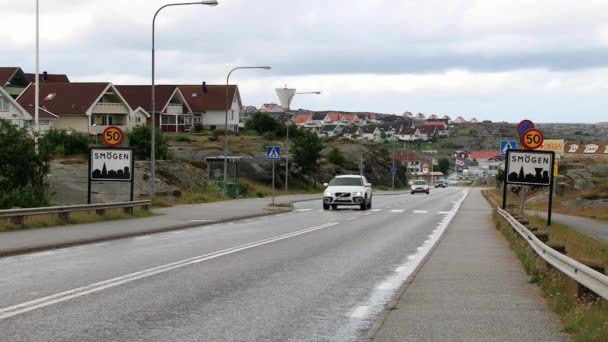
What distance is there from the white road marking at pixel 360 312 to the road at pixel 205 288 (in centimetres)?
1

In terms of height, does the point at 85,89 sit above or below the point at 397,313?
above

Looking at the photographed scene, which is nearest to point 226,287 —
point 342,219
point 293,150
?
point 342,219

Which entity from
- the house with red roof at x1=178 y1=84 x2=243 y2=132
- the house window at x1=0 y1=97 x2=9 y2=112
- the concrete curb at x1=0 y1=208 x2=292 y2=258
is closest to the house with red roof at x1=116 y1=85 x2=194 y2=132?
the house with red roof at x1=178 y1=84 x2=243 y2=132

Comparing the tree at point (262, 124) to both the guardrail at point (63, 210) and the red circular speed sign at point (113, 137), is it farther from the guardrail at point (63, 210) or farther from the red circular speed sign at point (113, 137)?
the red circular speed sign at point (113, 137)

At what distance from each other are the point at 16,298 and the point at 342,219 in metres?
22.3

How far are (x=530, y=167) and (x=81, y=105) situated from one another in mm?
69887

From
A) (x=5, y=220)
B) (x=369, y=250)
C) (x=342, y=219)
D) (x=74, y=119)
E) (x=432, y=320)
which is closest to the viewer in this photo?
(x=432, y=320)

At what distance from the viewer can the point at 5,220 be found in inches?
903

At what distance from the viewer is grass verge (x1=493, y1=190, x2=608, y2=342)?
8030 mm

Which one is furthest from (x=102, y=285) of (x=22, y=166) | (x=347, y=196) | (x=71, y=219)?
(x=347, y=196)

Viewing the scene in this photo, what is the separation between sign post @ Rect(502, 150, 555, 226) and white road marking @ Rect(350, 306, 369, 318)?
13.4 metres

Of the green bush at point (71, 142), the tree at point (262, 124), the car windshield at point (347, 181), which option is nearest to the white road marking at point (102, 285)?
the car windshield at point (347, 181)

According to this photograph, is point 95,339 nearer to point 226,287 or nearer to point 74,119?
point 226,287

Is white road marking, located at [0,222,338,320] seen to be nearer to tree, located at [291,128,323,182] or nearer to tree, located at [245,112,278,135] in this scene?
tree, located at [291,128,323,182]
